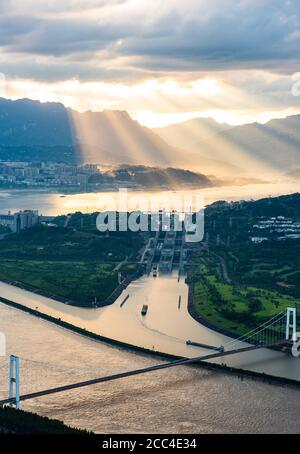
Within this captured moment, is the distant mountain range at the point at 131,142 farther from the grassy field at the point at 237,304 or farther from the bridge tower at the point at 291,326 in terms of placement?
→ the bridge tower at the point at 291,326

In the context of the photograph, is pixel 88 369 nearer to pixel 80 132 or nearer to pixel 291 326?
pixel 291 326

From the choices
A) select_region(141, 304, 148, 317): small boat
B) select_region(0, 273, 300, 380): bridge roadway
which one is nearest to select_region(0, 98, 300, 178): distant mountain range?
select_region(0, 273, 300, 380): bridge roadway

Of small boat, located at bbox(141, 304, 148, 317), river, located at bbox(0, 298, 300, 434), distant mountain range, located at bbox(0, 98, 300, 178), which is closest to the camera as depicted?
river, located at bbox(0, 298, 300, 434)

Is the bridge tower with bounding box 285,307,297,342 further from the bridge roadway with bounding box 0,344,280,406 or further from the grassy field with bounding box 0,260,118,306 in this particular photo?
the grassy field with bounding box 0,260,118,306

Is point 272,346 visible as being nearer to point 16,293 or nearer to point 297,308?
point 297,308

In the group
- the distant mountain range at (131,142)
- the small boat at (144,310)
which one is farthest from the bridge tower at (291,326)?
the distant mountain range at (131,142)
